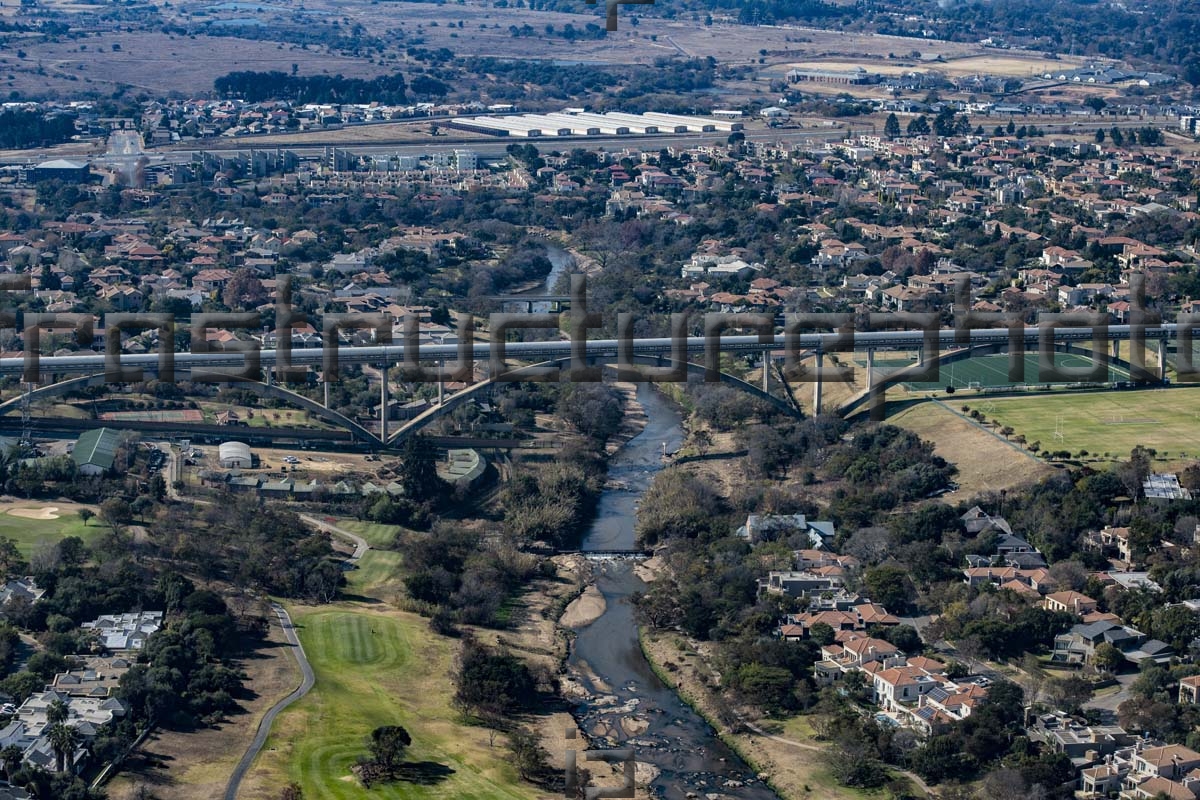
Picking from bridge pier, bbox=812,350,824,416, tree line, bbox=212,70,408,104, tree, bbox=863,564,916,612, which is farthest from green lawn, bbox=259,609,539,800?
tree line, bbox=212,70,408,104

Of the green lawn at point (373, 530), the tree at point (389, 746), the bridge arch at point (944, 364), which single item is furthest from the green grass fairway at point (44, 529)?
the bridge arch at point (944, 364)

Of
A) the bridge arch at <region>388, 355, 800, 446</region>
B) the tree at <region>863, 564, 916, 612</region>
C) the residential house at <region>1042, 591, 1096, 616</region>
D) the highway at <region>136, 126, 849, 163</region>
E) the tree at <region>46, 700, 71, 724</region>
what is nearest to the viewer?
the tree at <region>46, 700, 71, 724</region>

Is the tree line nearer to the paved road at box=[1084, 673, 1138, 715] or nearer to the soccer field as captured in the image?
the soccer field

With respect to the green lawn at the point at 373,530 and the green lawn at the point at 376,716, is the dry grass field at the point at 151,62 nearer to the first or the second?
the green lawn at the point at 373,530

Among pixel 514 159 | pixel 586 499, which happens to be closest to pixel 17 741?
pixel 586 499

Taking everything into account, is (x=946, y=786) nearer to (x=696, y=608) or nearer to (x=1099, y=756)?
(x=1099, y=756)

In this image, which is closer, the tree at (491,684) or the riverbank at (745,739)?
the riverbank at (745,739)
